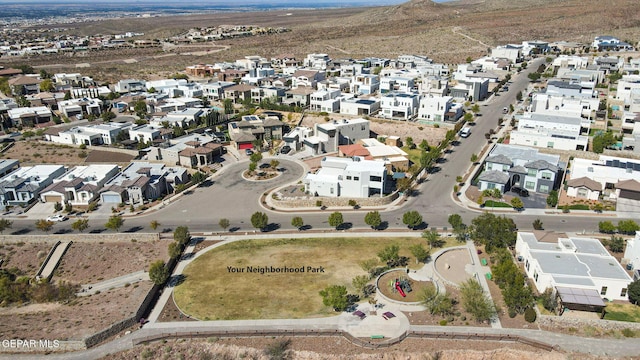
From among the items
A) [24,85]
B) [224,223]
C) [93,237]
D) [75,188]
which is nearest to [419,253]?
[224,223]

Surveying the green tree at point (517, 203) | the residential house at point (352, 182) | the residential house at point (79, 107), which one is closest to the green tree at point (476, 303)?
Answer: the green tree at point (517, 203)

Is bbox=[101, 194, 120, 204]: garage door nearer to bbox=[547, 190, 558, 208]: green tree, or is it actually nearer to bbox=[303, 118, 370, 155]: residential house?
bbox=[303, 118, 370, 155]: residential house

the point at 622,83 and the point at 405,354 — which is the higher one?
the point at 622,83

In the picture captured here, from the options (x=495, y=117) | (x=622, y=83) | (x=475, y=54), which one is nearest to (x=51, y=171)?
(x=495, y=117)

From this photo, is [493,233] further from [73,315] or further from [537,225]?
[73,315]

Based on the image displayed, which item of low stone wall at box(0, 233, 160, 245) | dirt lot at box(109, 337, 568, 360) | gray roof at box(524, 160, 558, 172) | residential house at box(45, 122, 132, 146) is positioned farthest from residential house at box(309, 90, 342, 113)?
dirt lot at box(109, 337, 568, 360)

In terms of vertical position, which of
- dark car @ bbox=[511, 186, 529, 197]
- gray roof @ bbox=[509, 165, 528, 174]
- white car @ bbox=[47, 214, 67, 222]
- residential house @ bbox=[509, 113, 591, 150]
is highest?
residential house @ bbox=[509, 113, 591, 150]

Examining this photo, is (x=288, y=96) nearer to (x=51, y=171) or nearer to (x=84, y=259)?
(x=51, y=171)
